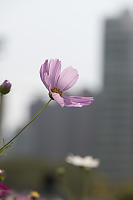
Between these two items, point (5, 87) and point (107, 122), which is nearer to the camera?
point (5, 87)

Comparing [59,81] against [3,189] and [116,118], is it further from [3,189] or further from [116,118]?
[116,118]

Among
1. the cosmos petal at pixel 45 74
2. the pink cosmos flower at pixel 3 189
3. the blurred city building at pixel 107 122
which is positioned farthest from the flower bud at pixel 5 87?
the blurred city building at pixel 107 122

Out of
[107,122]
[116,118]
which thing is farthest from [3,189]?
[116,118]

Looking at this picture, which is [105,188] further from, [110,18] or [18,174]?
[110,18]

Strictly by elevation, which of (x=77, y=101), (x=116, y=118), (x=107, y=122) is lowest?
(x=107, y=122)

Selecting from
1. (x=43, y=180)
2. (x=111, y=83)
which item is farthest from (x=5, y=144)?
(x=111, y=83)

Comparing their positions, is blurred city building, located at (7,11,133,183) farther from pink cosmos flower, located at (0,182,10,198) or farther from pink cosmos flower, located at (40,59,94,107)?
pink cosmos flower, located at (40,59,94,107)

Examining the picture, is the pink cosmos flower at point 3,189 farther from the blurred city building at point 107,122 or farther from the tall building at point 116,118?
the tall building at point 116,118
